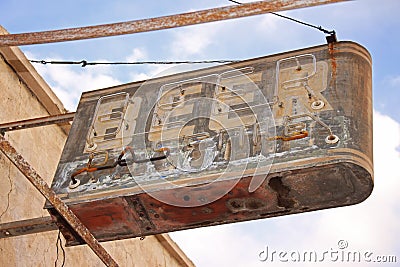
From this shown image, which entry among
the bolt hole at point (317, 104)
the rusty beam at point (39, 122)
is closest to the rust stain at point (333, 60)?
the bolt hole at point (317, 104)

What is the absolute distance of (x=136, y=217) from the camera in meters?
6.20

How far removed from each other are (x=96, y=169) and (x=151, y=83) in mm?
1136

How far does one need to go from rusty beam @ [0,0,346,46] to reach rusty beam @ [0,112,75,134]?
7.90ft

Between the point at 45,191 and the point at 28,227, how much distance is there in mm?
1695

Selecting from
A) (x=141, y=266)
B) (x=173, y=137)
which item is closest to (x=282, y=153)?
(x=173, y=137)

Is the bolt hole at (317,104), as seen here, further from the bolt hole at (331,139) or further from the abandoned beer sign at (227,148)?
the bolt hole at (331,139)

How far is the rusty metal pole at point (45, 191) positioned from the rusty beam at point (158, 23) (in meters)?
0.67

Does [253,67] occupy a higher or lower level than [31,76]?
lower

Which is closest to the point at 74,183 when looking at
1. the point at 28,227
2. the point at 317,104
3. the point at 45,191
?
the point at 28,227

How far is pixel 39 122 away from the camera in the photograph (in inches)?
291

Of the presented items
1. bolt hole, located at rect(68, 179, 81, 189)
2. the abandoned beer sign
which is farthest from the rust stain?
bolt hole, located at rect(68, 179, 81, 189)

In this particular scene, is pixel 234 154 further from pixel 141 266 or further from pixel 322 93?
pixel 141 266

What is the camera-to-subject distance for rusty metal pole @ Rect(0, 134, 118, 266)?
478 centimetres

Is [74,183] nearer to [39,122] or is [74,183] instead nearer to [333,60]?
[39,122]
